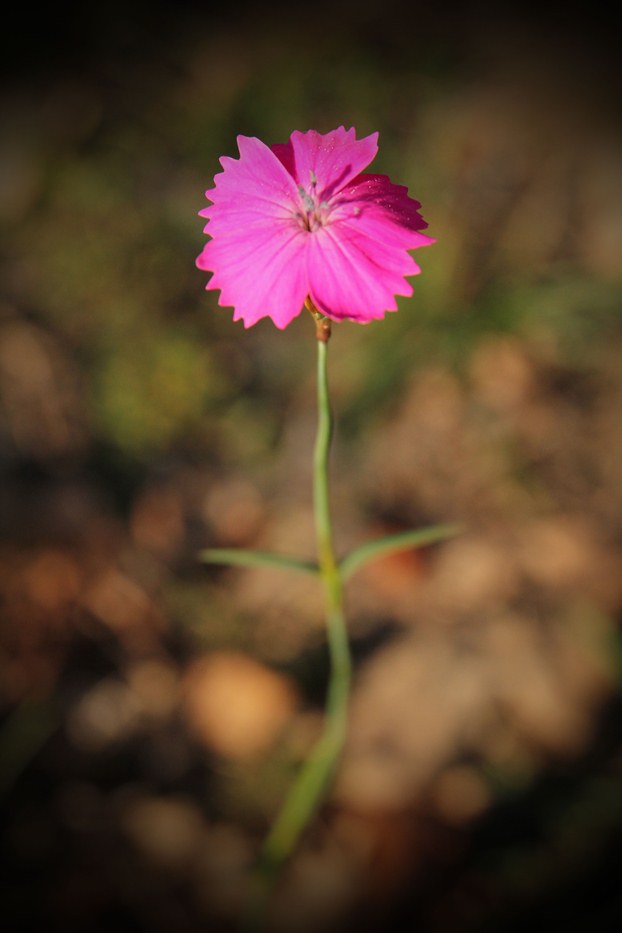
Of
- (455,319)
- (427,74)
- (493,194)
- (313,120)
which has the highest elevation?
(427,74)

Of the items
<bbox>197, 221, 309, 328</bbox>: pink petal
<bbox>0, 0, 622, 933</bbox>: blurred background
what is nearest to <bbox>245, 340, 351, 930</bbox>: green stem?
<bbox>0, 0, 622, 933</bbox>: blurred background

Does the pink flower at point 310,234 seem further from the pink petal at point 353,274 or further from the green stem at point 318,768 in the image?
the green stem at point 318,768

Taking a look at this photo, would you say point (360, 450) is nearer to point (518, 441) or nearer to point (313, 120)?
point (518, 441)

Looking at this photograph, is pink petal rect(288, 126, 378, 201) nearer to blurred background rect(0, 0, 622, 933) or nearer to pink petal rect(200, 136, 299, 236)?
pink petal rect(200, 136, 299, 236)

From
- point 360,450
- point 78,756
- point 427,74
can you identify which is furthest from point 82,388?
point 427,74

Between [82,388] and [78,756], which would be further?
[82,388]

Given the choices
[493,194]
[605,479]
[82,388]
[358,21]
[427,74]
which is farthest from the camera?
[358,21]

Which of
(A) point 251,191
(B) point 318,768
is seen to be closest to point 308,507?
(B) point 318,768
